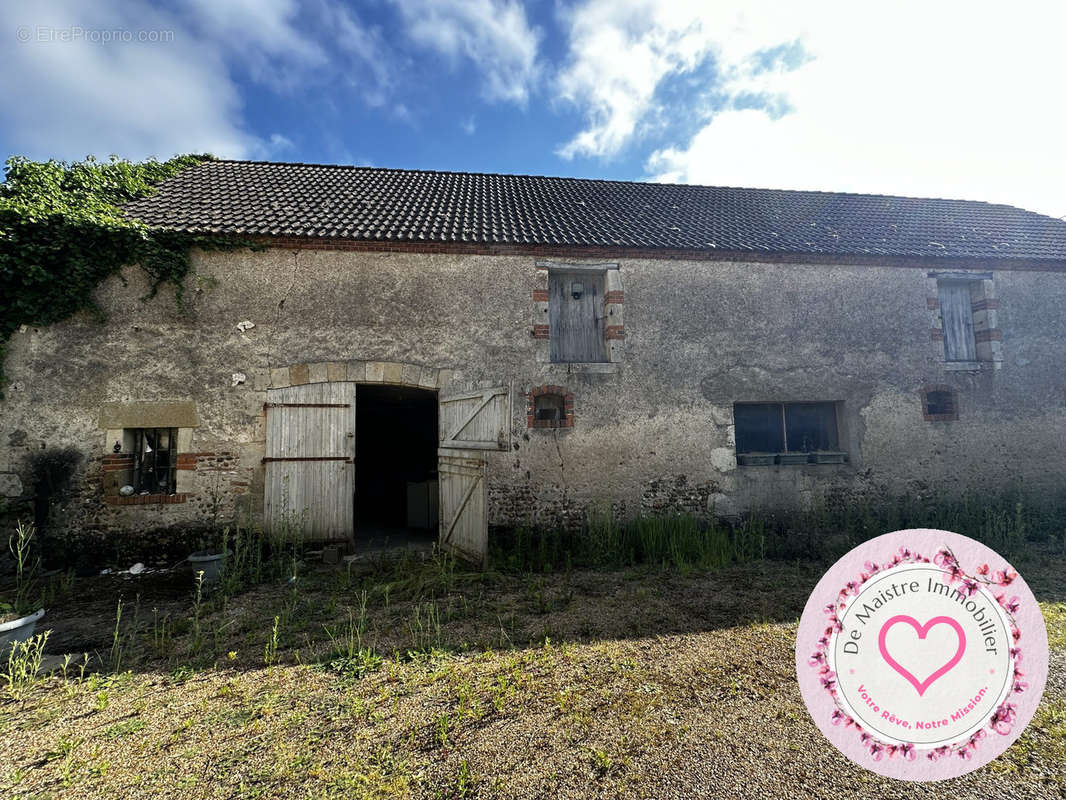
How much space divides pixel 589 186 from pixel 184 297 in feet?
27.0

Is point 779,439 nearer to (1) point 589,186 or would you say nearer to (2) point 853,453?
(2) point 853,453

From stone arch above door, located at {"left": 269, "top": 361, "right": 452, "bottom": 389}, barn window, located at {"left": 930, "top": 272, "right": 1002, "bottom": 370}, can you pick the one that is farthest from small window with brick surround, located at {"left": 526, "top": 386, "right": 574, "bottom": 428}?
barn window, located at {"left": 930, "top": 272, "right": 1002, "bottom": 370}

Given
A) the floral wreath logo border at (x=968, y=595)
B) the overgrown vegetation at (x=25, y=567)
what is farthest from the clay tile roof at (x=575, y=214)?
the floral wreath logo border at (x=968, y=595)

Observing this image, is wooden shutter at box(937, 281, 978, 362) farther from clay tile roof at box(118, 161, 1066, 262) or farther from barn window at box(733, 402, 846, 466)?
barn window at box(733, 402, 846, 466)

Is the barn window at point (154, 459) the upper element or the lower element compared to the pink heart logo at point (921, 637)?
upper

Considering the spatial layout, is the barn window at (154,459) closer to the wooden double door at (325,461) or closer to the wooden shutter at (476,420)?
the wooden double door at (325,461)

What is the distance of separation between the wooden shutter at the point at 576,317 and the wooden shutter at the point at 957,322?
5.95 meters

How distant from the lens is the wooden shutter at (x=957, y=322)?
26.8 feet

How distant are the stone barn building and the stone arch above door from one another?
29 mm

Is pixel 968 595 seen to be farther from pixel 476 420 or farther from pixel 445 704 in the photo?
pixel 476 420

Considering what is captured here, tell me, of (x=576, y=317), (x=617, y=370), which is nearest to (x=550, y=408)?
(x=617, y=370)

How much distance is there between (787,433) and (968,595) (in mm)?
6963

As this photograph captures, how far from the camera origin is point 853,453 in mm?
7559

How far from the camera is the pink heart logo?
133cm
